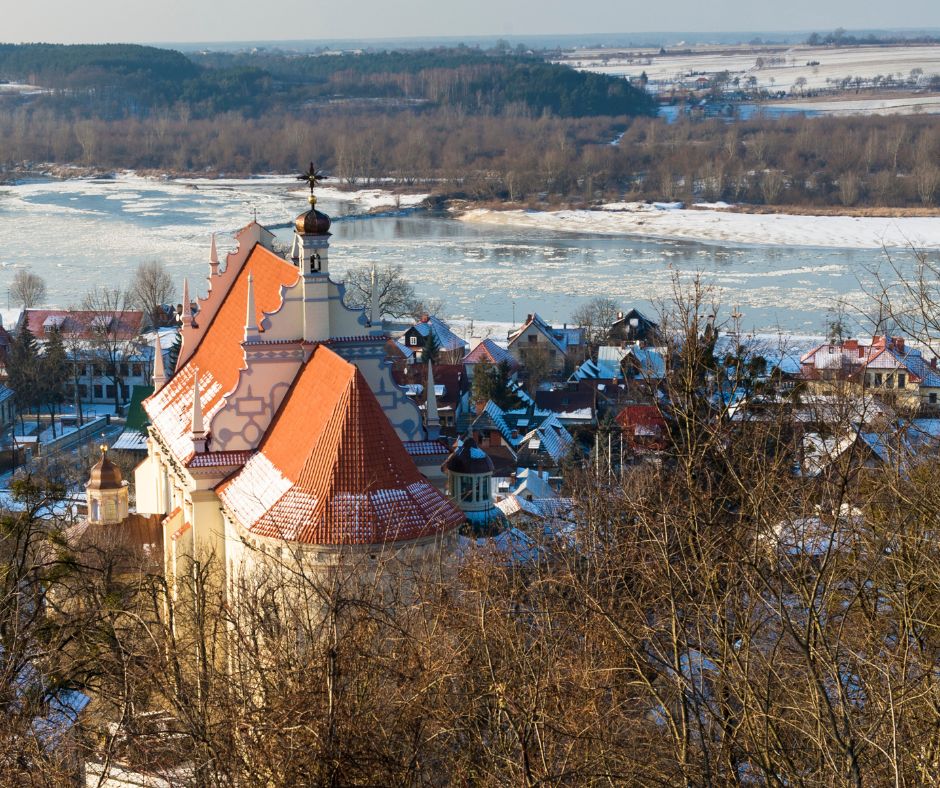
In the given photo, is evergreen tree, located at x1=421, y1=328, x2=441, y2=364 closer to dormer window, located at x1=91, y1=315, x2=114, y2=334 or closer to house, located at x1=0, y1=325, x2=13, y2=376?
dormer window, located at x1=91, y1=315, x2=114, y2=334

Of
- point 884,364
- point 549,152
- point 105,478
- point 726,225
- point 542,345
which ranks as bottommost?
point 726,225

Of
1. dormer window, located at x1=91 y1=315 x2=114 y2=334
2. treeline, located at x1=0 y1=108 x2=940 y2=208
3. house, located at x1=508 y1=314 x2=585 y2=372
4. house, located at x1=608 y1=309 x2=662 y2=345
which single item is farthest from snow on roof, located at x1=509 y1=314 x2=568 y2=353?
treeline, located at x1=0 y1=108 x2=940 y2=208

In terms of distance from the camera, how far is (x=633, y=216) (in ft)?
232

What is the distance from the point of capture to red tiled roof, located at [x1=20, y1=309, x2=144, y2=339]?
130 feet

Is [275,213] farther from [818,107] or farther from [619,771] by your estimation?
[818,107]

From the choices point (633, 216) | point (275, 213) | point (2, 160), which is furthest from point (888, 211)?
point (2, 160)

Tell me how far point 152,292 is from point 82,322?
4028 millimetres

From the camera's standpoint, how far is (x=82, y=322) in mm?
40312

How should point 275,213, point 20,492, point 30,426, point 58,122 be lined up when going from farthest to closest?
point 58,122 < point 275,213 < point 30,426 < point 20,492

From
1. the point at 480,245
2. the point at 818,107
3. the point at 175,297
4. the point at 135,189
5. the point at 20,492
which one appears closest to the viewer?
the point at 20,492

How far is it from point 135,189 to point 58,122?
120 ft

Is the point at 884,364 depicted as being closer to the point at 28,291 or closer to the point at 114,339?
the point at 114,339

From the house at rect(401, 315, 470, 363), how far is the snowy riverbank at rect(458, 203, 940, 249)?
22632 mm

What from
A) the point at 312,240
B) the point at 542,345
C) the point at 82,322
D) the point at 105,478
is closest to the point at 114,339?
the point at 82,322
